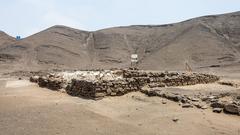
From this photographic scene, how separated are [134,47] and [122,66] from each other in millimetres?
15898

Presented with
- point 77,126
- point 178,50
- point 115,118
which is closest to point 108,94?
point 115,118

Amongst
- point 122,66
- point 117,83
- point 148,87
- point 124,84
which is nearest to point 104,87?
point 117,83

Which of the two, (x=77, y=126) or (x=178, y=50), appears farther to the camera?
(x=178, y=50)

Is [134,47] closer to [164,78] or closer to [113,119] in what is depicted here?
[164,78]

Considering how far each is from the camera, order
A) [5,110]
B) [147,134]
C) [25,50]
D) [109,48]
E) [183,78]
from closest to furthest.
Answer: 1. [147,134]
2. [5,110]
3. [183,78]
4. [25,50]
5. [109,48]

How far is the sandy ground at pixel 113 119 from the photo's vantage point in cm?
988

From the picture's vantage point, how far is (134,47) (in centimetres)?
7556

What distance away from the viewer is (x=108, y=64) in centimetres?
6369

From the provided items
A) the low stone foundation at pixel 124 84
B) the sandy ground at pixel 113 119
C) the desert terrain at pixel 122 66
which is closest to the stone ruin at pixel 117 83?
the low stone foundation at pixel 124 84

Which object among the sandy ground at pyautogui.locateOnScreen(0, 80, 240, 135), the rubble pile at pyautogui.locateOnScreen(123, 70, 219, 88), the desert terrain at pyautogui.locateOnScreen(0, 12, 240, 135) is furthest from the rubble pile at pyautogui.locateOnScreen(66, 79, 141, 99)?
the sandy ground at pyautogui.locateOnScreen(0, 80, 240, 135)

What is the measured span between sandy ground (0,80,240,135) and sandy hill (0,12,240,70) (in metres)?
40.8

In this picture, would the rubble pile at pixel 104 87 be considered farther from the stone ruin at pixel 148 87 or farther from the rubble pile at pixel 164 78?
the rubble pile at pixel 164 78

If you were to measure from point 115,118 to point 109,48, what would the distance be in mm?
61654

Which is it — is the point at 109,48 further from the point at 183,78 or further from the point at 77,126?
the point at 77,126
